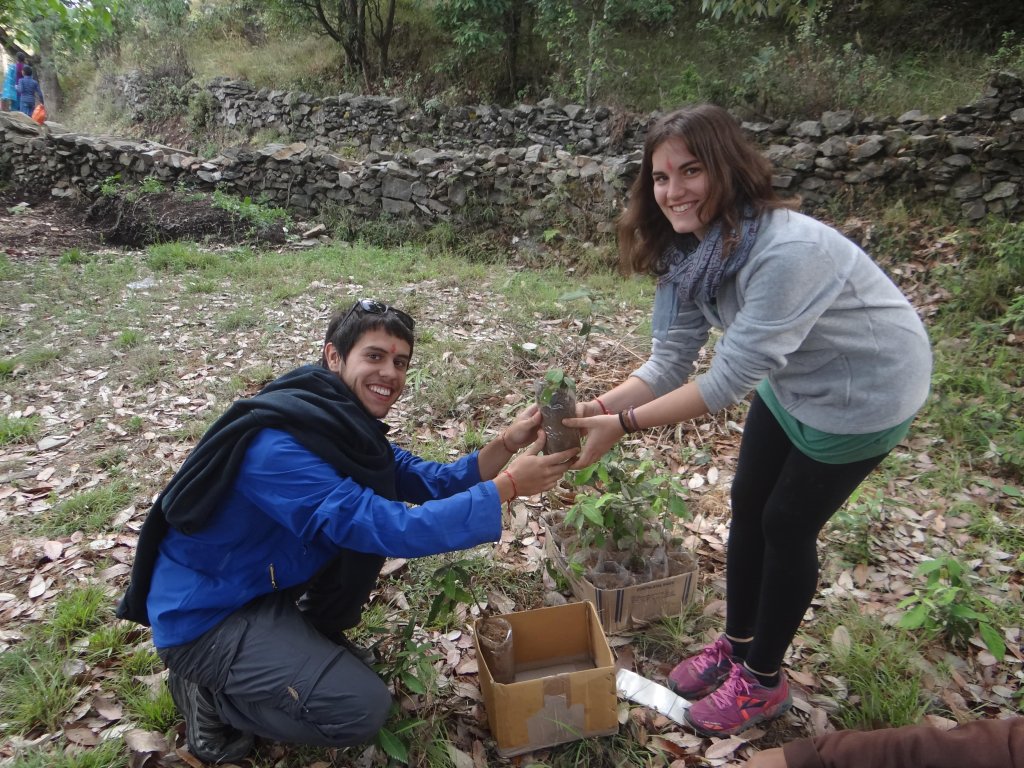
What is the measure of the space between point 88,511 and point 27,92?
14421 millimetres

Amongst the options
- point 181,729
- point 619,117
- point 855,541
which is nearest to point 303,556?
point 181,729

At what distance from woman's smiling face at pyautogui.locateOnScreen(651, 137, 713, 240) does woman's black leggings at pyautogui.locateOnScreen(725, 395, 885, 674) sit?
0.64 meters

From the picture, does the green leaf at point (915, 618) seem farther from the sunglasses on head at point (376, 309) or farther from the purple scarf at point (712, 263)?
the sunglasses on head at point (376, 309)

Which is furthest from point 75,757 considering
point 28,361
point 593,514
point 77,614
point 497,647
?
point 28,361

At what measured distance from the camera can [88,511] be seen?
136 inches

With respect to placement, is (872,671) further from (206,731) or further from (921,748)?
(206,731)

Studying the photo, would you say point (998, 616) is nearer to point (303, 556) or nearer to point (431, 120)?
point (303, 556)

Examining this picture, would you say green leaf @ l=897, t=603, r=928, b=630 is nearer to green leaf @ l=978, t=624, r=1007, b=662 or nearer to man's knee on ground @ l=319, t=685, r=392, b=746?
green leaf @ l=978, t=624, r=1007, b=662

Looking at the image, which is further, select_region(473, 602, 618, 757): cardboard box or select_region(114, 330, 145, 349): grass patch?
select_region(114, 330, 145, 349): grass patch

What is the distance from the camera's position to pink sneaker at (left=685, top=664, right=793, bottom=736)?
214 cm

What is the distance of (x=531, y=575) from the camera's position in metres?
3.04

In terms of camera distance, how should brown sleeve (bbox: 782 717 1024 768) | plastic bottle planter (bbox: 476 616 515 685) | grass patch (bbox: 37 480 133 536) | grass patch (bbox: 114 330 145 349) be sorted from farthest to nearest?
grass patch (bbox: 114 330 145 349) → grass patch (bbox: 37 480 133 536) → plastic bottle planter (bbox: 476 616 515 685) → brown sleeve (bbox: 782 717 1024 768)

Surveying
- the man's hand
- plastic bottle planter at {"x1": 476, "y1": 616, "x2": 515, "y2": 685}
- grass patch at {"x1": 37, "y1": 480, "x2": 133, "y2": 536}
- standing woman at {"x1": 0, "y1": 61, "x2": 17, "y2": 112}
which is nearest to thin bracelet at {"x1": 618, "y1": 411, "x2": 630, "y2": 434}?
the man's hand

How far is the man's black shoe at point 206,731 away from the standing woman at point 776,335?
5.28 ft
